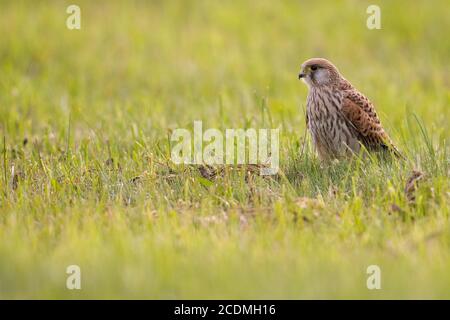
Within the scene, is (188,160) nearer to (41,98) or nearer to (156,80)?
(41,98)

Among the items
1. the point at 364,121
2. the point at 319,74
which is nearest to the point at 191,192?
the point at 364,121

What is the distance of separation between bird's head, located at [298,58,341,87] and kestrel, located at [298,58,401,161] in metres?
0.02

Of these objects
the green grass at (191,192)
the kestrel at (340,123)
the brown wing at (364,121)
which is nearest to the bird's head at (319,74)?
the kestrel at (340,123)

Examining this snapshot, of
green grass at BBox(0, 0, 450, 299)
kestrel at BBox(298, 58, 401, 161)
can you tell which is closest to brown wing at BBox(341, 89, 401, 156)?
kestrel at BBox(298, 58, 401, 161)

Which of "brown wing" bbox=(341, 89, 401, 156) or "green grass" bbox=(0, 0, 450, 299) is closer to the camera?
"green grass" bbox=(0, 0, 450, 299)

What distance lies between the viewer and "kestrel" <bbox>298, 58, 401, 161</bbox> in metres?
7.46

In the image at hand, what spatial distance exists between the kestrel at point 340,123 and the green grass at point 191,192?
0.59ft

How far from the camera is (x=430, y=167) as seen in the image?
649 cm

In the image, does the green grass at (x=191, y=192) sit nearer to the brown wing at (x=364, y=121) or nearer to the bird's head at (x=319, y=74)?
the brown wing at (x=364, y=121)

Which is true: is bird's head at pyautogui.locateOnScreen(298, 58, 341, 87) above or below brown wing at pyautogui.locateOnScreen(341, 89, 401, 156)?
above

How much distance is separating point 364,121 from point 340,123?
209mm

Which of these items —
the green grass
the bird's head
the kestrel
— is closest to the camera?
the green grass

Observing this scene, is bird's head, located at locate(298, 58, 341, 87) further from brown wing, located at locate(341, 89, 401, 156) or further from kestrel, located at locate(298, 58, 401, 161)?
brown wing, located at locate(341, 89, 401, 156)

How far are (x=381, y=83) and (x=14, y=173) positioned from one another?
622cm
